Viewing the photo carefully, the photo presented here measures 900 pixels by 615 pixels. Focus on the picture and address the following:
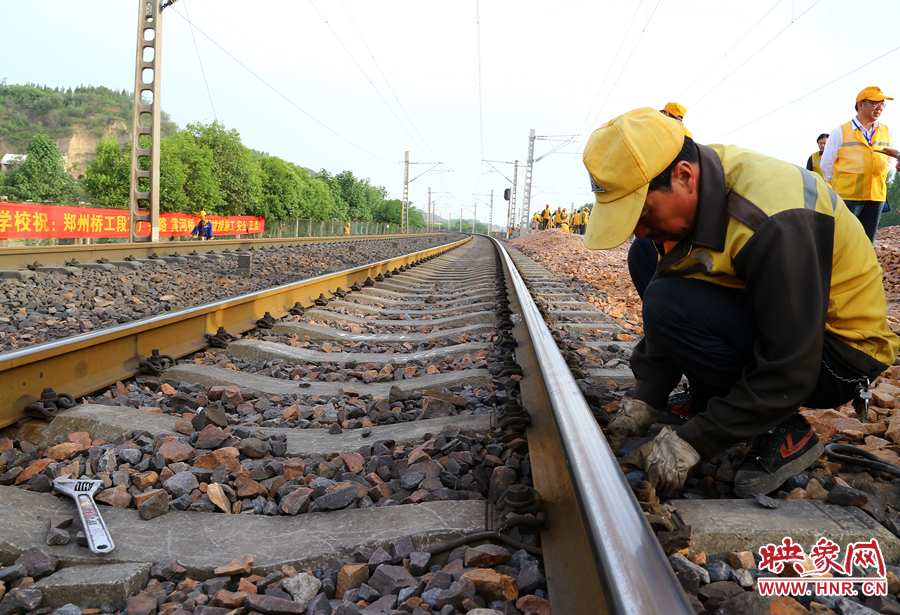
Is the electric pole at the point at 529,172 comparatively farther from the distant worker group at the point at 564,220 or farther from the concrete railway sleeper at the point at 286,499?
the concrete railway sleeper at the point at 286,499

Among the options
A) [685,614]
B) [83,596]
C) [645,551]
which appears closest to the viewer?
[685,614]

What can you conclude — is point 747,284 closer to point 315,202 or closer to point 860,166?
point 860,166

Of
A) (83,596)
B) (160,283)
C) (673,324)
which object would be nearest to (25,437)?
(83,596)

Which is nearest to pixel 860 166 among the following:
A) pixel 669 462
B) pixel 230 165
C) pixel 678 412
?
pixel 678 412

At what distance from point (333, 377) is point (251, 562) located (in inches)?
66.1

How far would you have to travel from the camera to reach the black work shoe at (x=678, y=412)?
227 cm

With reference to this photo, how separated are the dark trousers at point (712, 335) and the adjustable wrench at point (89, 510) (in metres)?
1.74

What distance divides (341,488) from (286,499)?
0.51 ft

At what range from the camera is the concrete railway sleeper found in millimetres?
1292

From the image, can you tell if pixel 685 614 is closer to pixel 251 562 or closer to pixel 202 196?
pixel 251 562

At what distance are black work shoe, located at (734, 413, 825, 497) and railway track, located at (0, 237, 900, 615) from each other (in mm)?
114

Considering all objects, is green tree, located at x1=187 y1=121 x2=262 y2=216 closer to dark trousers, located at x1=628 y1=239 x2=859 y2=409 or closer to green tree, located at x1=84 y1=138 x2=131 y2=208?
green tree, located at x1=84 y1=138 x2=131 y2=208

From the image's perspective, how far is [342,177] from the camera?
80938mm

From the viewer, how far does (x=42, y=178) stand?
5438 cm
